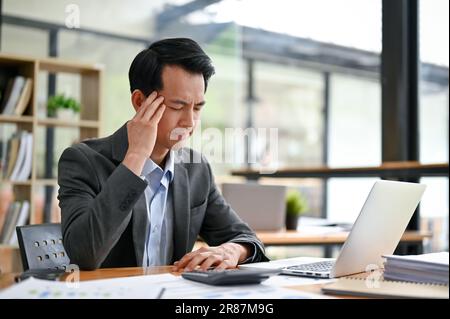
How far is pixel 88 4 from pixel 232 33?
1.37 meters

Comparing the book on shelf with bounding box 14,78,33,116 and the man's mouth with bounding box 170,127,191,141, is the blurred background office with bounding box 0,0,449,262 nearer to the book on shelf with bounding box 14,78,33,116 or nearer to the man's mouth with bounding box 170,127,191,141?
the book on shelf with bounding box 14,78,33,116

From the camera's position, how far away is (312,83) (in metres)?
5.48

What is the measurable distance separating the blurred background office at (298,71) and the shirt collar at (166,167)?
74.5 inches

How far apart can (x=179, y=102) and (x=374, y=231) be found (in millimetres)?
643

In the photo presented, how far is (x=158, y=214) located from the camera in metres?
1.67

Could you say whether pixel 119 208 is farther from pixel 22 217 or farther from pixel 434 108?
pixel 22 217

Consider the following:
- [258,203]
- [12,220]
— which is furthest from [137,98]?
[12,220]

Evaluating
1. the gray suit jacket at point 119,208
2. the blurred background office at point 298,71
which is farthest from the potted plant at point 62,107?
the gray suit jacket at point 119,208

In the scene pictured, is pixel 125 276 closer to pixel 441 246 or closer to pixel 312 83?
pixel 441 246

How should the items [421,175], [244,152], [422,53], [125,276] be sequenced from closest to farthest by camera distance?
1. [125,276]
2. [421,175]
3. [422,53]
4. [244,152]

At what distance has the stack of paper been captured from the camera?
3.72ft

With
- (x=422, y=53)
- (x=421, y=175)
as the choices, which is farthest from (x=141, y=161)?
(x=422, y=53)

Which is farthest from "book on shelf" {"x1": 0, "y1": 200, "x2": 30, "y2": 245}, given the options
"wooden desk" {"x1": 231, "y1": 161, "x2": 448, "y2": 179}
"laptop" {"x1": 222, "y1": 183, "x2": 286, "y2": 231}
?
"wooden desk" {"x1": 231, "y1": 161, "x2": 448, "y2": 179}

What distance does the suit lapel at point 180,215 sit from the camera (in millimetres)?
1675
